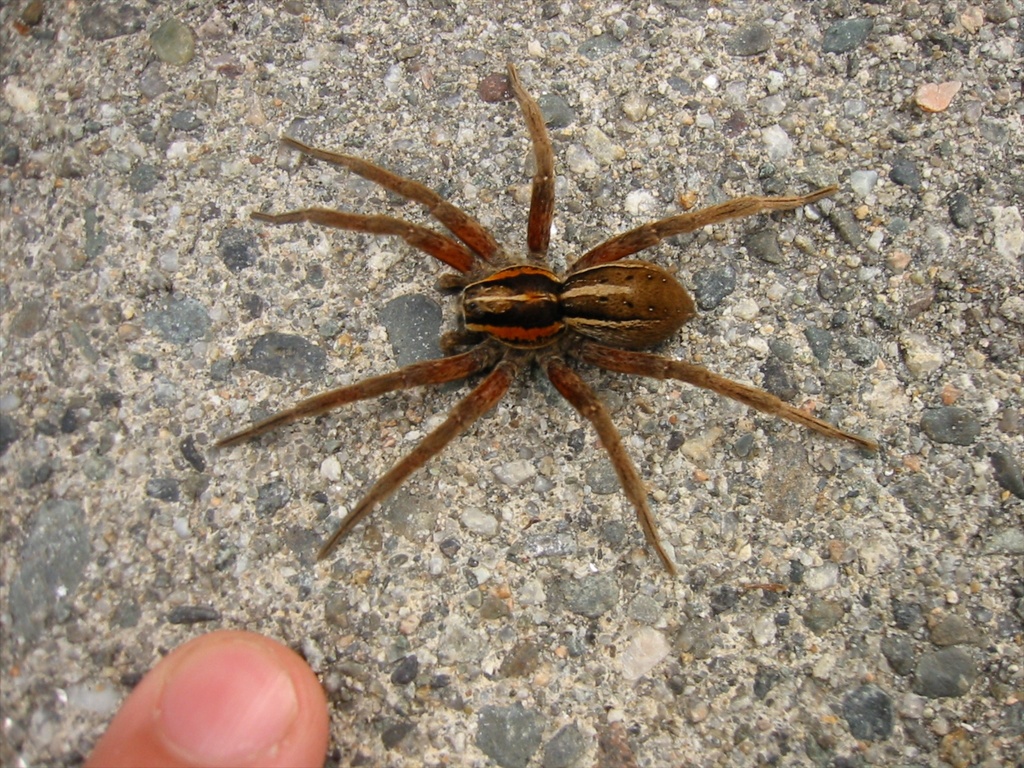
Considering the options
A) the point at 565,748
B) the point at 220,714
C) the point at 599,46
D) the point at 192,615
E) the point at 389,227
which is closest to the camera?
the point at 220,714

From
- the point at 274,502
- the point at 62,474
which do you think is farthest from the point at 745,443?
the point at 62,474

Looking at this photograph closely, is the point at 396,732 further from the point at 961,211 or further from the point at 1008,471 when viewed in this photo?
the point at 961,211

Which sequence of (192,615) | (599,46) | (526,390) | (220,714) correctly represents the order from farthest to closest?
(599,46)
(526,390)
(192,615)
(220,714)

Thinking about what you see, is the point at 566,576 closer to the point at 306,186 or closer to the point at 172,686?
the point at 172,686

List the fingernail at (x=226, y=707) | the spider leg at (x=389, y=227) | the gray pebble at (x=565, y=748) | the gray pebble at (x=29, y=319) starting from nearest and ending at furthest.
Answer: the fingernail at (x=226, y=707), the gray pebble at (x=565, y=748), the spider leg at (x=389, y=227), the gray pebble at (x=29, y=319)

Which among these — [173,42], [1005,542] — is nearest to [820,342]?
[1005,542]

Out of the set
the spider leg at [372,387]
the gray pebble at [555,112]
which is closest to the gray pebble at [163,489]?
the spider leg at [372,387]

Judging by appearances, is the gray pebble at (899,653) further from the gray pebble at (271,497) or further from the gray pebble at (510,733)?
the gray pebble at (271,497)
